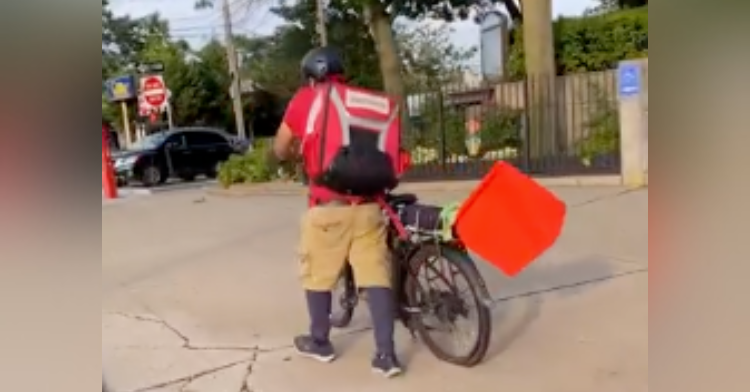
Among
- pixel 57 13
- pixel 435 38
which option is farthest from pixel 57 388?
pixel 435 38

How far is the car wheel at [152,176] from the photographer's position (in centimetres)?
1950

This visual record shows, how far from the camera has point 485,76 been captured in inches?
672

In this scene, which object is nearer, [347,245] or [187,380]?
[347,245]

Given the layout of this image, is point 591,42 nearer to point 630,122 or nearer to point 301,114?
point 630,122

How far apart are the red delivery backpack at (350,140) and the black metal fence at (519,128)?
6.19m

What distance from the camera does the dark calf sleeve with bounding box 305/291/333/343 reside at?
→ 398 centimetres

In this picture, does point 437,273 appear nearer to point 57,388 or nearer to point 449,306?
point 449,306

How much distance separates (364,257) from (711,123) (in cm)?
228

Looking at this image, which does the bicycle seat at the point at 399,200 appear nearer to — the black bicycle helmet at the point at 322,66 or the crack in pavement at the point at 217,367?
the black bicycle helmet at the point at 322,66

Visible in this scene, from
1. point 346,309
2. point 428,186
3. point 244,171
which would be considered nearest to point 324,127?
point 346,309

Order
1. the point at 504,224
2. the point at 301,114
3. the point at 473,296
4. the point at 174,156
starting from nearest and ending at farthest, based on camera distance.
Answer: the point at 504,224
the point at 473,296
the point at 301,114
the point at 174,156

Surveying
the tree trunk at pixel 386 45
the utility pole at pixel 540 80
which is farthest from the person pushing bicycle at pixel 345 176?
the tree trunk at pixel 386 45

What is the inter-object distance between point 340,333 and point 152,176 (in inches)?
641

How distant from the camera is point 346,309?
175 inches
